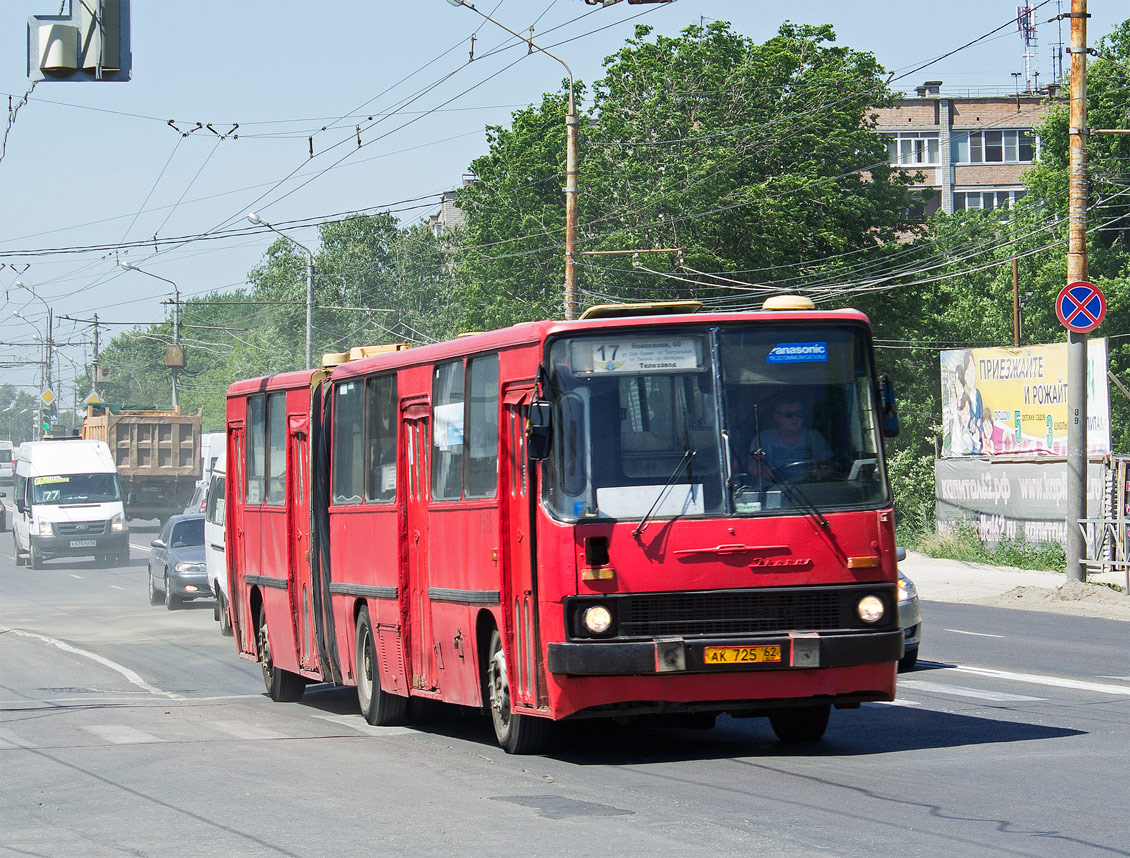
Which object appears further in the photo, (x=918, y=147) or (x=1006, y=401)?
(x=918, y=147)

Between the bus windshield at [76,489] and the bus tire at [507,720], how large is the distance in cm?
3613

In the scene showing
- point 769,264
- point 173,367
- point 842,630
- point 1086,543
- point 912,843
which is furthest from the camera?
point 173,367

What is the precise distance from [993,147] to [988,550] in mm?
59455

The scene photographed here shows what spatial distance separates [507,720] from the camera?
36.9 feet

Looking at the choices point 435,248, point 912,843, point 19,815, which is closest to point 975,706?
point 912,843

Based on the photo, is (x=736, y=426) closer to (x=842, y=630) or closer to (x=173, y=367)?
(x=842, y=630)

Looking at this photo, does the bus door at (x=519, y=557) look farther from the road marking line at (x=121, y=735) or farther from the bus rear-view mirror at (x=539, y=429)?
the road marking line at (x=121, y=735)

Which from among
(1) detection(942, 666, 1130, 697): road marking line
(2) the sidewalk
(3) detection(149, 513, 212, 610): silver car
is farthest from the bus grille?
(3) detection(149, 513, 212, 610): silver car

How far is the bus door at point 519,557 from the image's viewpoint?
34.5ft

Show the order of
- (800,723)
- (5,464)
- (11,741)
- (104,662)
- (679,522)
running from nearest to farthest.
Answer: (679,522) < (800,723) < (11,741) < (104,662) < (5,464)

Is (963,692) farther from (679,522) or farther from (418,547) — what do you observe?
(679,522)

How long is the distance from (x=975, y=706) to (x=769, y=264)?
3928 centimetres

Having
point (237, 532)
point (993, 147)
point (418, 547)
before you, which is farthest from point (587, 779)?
point (993, 147)

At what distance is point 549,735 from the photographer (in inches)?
437
